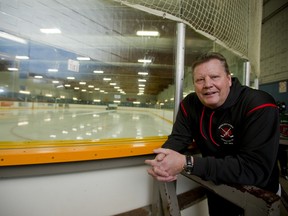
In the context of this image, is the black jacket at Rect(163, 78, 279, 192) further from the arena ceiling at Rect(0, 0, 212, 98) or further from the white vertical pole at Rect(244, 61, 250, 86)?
the arena ceiling at Rect(0, 0, 212, 98)

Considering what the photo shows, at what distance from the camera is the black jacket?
85 centimetres

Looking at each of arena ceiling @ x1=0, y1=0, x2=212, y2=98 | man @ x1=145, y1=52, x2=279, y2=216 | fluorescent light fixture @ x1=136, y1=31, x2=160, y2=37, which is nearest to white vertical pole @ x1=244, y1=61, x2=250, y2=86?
arena ceiling @ x1=0, y1=0, x2=212, y2=98

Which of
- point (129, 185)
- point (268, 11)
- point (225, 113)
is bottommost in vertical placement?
point (129, 185)

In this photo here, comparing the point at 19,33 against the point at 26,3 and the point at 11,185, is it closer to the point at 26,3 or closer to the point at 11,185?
the point at 26,3

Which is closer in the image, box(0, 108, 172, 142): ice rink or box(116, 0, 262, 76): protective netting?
box(116, 0, 262, 76): protective netting

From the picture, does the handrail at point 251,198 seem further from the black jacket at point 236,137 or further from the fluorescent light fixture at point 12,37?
the fluorescent light fixture at point 12,37

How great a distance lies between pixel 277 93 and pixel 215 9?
7425 mm

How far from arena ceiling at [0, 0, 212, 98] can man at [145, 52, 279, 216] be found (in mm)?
2839

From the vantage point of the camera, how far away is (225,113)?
41.3 inches

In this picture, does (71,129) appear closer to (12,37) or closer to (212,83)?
(212,83)

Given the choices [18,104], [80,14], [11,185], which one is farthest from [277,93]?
[18,104]

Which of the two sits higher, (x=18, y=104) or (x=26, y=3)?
(x=26, y=3)

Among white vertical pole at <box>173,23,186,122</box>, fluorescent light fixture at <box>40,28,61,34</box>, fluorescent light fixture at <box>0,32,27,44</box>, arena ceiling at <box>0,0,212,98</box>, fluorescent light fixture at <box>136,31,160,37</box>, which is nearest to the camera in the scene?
white vertical pole at <box>173,23,186,122</box>

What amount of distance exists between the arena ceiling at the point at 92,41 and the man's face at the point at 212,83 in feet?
9.25
